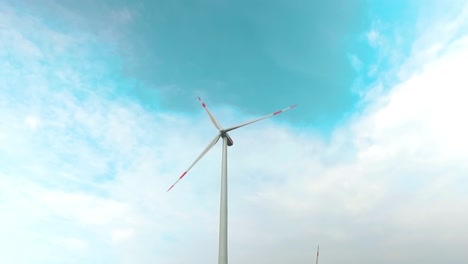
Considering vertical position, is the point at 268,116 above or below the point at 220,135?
above

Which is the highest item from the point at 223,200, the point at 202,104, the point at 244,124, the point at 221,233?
the point at 202,104

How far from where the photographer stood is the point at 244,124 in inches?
2894

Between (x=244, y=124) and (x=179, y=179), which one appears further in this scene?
(x=244, y=124)

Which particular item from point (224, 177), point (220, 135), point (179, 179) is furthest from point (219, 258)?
point (220, 135)

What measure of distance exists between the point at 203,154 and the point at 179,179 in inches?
270

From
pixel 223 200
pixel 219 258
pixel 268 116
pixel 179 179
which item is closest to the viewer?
pixel 219 258

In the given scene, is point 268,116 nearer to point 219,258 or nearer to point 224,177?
point 224,177

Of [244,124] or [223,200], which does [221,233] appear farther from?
[244,124]

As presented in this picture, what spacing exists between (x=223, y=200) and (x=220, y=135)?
16.7 metres

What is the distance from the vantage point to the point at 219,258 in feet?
169

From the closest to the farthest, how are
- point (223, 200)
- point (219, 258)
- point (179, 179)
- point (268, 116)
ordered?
point (219, 258)
point (223, 200)
point (179, 179)
point (268, 116)

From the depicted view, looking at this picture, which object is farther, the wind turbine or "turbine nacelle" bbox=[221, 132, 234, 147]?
"turbine nacelle" bbox=[221, 132, 234, 147]

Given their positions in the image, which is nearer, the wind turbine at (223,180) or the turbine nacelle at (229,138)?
the wind turbine at (223,180)

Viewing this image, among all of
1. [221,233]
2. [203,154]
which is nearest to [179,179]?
[203,154]
